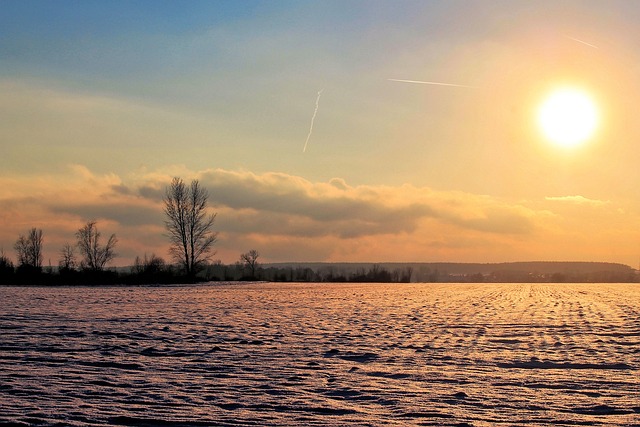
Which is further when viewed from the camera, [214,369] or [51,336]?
[51,336]

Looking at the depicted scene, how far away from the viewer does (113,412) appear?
8062mm

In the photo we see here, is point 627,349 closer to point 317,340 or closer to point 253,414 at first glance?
point 317,340

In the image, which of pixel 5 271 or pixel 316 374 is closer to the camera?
pixel 316 374

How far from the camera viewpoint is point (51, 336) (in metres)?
16.8

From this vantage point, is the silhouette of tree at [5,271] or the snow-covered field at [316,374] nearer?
the snow-covered field at [316,374]

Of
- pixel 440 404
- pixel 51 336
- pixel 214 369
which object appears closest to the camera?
pixel 440 404

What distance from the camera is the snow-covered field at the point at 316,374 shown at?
8078mm

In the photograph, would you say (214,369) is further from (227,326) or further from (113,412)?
(227,326)

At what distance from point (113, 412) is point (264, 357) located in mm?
5740

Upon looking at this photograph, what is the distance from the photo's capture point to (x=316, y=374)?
11359mm

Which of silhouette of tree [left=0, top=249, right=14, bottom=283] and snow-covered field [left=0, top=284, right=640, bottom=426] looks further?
silhouette of tree [left=0, top=249, right=14, bottom=283]

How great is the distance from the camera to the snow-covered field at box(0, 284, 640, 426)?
8.08m

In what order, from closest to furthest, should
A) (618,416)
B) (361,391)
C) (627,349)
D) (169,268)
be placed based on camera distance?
(618,416) → (361,391) → (627,349) → (169,268)

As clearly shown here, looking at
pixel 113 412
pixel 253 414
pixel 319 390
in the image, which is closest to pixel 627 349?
pixel 319 390
